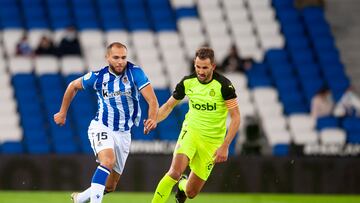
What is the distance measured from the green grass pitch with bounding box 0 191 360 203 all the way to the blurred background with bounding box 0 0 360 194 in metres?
0.49

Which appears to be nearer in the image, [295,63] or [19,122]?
[19,122]

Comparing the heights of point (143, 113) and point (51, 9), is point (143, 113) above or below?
below

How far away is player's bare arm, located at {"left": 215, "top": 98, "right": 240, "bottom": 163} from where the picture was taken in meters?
11.8

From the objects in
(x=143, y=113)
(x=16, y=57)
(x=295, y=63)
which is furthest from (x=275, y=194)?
(x=16, y=57)

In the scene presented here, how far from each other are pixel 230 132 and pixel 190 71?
10471 mm

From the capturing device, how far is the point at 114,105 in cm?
1204

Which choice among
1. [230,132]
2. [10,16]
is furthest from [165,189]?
[10,16]

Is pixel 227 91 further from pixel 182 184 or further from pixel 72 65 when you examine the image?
pixel 72 65

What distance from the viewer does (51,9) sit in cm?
2381

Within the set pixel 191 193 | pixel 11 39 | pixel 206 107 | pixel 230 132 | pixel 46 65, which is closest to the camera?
pixel 230 132

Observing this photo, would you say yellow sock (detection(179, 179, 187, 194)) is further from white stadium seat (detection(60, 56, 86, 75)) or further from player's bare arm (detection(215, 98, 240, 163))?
white stadium seat (detection(60, 56, 86, 75))

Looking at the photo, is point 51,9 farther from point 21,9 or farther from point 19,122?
point 19,122

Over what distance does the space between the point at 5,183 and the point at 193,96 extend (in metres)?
6.79

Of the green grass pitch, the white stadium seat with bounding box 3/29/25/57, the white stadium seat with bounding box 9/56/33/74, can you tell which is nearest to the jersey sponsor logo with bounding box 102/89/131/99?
the green grass pitch
